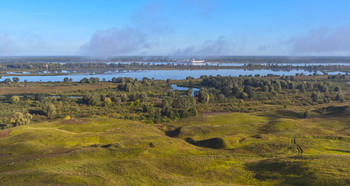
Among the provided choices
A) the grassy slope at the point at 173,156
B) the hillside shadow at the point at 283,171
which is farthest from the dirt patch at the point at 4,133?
the hillside shadow at the point at 283,171

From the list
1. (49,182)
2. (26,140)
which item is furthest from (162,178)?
(26,140)

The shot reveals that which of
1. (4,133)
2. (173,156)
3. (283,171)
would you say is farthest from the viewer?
(4,133)

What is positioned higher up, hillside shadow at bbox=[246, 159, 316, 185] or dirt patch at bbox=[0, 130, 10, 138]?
hillside shadow at bbox=[246, 159, 316, 185]

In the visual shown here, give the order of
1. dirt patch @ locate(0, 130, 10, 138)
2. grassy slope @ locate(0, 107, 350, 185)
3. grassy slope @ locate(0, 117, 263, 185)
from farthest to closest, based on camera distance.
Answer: dirt patch @ locate(0, 130, 10, 138)
grassy slope @ locate(0, 107, 350, 185)
grassy slope @ locate(0, 117, 263, 185)

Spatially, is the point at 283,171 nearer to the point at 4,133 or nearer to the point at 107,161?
the point at 107,161

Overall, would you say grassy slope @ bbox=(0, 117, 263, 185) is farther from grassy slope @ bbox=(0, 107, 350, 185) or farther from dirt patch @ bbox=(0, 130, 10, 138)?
dirt patch @ bbox=(0, 130, 10, 138)

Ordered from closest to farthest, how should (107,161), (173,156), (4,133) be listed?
(107,161)
(173,156)
(4,133)

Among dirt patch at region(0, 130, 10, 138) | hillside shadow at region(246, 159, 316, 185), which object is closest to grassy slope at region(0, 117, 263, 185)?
dirt patch at region(0, 130, 10, 138)

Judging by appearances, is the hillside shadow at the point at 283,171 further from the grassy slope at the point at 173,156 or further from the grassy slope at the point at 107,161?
the grassy slope at the point at 107,161

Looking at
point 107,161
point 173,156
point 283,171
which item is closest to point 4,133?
point 107,161
